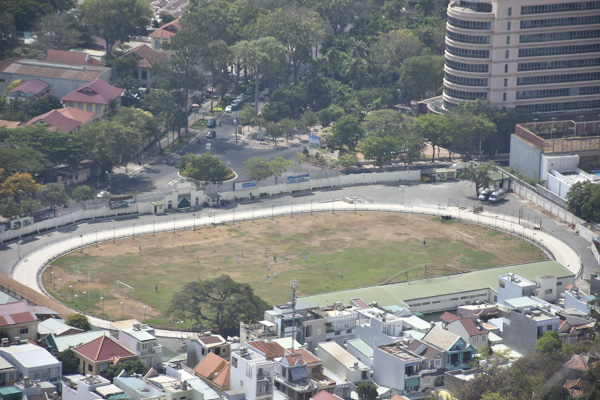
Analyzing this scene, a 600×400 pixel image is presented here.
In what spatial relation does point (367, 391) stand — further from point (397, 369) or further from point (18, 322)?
point (18, 322)

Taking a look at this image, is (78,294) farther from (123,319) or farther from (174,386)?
(174,386)

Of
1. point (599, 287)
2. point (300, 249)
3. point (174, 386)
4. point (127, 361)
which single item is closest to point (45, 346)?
point (127, 361)

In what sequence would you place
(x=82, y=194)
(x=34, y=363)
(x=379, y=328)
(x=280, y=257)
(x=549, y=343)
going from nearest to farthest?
(x=34, y=363) → (x=549, y=343) → (x=379, y=328) → (x=280, y=257) → (x=82, y=194)

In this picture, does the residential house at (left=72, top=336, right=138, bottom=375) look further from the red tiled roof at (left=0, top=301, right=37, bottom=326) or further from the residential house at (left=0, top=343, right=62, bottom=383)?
the red tiled roof at (left=0, top=301, right=37, bottom=326)

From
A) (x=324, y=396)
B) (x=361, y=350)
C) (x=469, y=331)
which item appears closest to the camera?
(x=324, y=396)

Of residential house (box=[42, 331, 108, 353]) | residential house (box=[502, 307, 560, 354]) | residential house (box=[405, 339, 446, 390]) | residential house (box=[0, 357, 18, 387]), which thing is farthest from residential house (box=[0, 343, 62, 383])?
residential house (box=[502, 307, 560, 354])

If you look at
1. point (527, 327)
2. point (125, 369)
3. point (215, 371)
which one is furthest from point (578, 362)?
point (125, 369)

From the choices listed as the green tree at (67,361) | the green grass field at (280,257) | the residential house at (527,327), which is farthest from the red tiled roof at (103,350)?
the residential house at (527,327)
